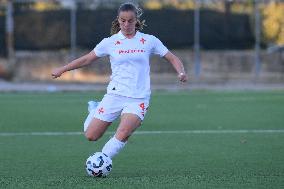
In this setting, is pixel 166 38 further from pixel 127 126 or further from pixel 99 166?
pixel 99 166

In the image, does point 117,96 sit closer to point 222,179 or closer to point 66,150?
point 222,179

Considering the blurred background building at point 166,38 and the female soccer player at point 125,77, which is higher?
the female soccer player at point 125,77

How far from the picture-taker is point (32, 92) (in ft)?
102

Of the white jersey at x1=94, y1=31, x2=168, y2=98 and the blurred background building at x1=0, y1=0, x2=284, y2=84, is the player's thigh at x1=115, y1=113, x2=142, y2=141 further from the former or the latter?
the blurred background building at x1=0, y1=0, x2=284, y2=84

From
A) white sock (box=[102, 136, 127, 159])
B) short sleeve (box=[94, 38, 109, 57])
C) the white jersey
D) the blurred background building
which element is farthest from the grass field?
the blurred background building

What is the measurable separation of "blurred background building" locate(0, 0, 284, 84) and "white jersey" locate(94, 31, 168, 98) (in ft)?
78.4

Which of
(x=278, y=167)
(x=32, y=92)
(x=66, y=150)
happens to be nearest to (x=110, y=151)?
(x=278, y=167)

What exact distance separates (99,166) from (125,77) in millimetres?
1153

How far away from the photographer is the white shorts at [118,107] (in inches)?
433

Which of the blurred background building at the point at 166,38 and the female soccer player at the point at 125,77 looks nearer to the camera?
the female soccer player at the point at 125,77

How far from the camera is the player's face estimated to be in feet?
35.7

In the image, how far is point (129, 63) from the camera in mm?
11062

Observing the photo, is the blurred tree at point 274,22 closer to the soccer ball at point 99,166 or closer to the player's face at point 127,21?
Result: the player's face at point 127,21

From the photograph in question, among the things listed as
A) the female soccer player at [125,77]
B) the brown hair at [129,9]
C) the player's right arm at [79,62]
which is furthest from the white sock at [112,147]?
the brown hair at [129,9]
